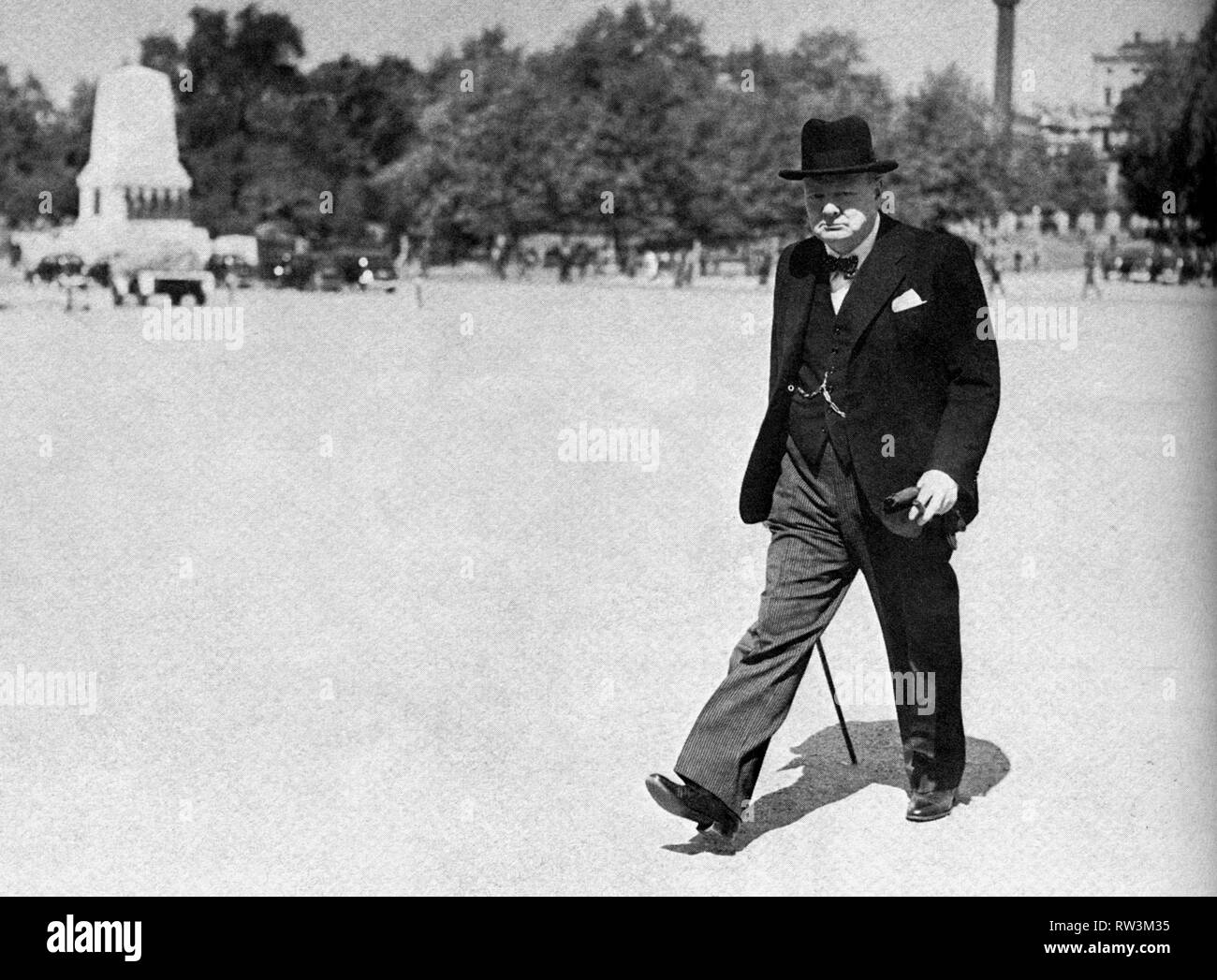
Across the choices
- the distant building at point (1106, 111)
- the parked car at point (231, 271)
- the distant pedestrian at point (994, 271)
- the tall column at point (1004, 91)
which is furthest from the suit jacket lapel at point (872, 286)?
the parked car at point (231, 271)

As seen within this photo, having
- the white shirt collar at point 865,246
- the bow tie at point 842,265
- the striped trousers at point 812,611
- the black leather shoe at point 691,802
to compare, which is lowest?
the black leather shoe at point 691,802

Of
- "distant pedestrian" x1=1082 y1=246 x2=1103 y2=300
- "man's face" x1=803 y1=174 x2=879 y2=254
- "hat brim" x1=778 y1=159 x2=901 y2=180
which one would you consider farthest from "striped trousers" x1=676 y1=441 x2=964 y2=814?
"distant pedestrian" x1=1082 y1=246 x2=1103 y2=300

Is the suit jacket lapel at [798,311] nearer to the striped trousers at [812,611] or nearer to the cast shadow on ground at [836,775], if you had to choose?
the striped trousers at [812,611]

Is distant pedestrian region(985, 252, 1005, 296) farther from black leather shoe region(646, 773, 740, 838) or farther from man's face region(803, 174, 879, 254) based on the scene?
black leather shoe region(646, 773, 740, 838)

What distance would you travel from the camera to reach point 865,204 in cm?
518

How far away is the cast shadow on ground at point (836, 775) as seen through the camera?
18.0 feet

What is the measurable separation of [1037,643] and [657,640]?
1.39 meters

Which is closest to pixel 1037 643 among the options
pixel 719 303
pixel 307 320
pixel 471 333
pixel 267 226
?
pixel 471 333

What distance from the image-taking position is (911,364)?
522cm

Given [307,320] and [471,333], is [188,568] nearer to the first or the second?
[471,333]

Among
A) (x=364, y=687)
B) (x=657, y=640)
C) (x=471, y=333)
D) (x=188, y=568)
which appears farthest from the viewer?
(x=471, y=333)

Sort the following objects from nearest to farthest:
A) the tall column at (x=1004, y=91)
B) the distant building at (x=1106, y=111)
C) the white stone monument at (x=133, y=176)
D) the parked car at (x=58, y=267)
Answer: the distant building at (x=1106, y=111) < the tall column at (x=1004, y=91) < the parked car at (x=58, y=267) < the white stone monument at (x=133, y=176)

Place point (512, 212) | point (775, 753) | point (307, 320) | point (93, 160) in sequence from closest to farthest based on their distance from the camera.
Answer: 1. point (775, 753)
2. point (307, 320)
3. point (93, 160)
4. point (512, 212)

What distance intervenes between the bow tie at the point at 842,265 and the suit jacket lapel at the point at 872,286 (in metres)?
0.03
